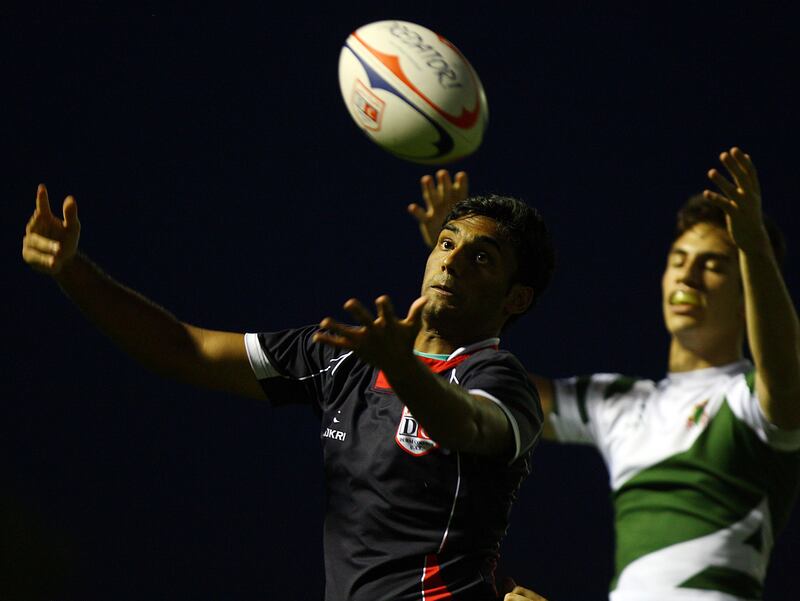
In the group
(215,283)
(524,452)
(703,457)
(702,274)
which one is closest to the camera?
(524,452)

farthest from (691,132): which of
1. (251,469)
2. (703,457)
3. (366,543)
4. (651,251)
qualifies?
(366,543)

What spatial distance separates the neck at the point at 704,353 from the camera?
2107 mm

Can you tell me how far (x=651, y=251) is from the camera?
4176 mm

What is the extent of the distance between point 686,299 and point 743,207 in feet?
0.92

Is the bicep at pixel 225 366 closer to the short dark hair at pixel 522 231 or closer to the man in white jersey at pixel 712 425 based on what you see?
the short dark hair at pixel 522 231

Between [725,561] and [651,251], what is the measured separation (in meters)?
2.40

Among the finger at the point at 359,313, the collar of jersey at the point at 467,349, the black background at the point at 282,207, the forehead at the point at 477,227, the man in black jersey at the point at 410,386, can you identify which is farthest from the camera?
the black background at the point at 282,207


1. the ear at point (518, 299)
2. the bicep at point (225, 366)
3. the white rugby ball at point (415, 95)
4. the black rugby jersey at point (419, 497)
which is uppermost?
the white rugby ball at point (415, 95)

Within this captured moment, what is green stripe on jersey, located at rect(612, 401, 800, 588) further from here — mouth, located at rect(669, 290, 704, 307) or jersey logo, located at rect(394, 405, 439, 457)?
jersey logo, located at rect(394, 405, 439, 457)

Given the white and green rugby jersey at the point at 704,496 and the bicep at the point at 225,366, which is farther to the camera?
the bicep at the point at 225,366

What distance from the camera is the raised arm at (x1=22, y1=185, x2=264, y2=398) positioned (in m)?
2.11

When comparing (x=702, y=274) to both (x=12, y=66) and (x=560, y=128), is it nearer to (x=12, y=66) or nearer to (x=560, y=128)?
(x=560, y=128)

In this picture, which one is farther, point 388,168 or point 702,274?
point 388,168

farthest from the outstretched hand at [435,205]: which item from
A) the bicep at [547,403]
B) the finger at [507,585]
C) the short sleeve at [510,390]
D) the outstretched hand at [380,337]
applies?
the outstretched hand at [380,337]
